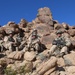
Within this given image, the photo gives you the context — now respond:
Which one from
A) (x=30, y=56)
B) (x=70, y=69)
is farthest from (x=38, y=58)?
(x=70, y=69)

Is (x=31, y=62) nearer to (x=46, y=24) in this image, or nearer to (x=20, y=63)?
(x=20, y=63)

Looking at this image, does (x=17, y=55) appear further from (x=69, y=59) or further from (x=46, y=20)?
(x=46, y=20)

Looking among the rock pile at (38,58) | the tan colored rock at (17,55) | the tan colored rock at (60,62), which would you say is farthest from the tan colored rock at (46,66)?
the tan colored rock at (17,55)

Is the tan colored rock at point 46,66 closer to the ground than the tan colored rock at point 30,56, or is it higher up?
closer to the ground

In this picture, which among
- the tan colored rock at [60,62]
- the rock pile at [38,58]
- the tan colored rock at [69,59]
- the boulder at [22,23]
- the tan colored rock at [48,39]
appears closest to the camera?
the rock pile at [38,58]

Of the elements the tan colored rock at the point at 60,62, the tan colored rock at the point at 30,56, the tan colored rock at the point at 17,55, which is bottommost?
the tan colored rock at the point at 60,62

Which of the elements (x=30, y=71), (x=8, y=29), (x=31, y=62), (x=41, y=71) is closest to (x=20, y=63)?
(x=31, y=62)

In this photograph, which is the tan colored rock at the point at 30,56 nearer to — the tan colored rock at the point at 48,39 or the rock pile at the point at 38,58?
the rock pile at the point at 38,58

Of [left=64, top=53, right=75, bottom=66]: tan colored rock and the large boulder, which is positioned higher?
the large boulder

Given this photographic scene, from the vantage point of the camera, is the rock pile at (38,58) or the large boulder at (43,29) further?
the large boulder at (43,29)

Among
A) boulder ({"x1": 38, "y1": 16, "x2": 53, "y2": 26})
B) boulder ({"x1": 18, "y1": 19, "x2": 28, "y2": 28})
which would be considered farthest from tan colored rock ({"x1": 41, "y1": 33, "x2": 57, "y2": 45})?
boulder ({"x1": 18, "y1": 19, "x2": 28, "y2": 28})

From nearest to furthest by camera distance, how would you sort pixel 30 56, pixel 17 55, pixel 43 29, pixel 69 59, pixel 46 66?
pixel 46 66
pixel 69 59
pixel 30 56
pixel 17 55
pixel 43 29

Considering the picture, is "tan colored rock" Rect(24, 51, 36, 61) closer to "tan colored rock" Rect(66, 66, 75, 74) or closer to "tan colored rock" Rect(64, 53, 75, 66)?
"tan colored rock" Rect(64, 53, 75, 66)

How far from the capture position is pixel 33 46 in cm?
2098
